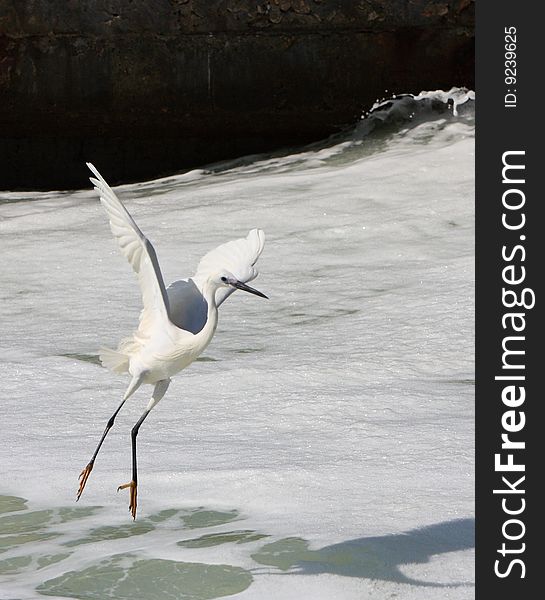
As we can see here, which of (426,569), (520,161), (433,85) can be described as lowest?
(426,569)

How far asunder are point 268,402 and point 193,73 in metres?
5.87

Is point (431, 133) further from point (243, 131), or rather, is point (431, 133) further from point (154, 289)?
point (154, 289)

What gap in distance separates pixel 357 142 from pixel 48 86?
2726mm

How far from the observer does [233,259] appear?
11.2 ft

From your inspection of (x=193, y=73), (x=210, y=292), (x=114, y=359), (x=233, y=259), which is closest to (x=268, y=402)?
(x=114, y=359)

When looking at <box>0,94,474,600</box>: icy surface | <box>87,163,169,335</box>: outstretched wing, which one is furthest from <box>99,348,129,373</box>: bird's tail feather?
<box>0,94,474,600</box>: icy surface

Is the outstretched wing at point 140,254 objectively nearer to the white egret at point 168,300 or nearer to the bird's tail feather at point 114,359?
the white egret at point 168,300

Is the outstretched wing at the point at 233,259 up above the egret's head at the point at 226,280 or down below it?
above

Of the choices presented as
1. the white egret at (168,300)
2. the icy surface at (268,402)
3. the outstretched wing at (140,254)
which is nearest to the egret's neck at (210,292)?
the white egret at (168,300)

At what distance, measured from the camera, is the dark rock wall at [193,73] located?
10312mm

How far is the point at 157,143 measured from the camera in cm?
1068

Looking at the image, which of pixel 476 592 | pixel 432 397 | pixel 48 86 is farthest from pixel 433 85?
pixel 476 592

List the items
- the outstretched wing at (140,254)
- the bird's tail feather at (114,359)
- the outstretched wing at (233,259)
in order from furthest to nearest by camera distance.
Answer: the bird's tail feather at (114,359)
the outstretched wing at (233,259)
the outstretched wing at (140,254)

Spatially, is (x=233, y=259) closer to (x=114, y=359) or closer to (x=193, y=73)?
(x=114, y=359)
